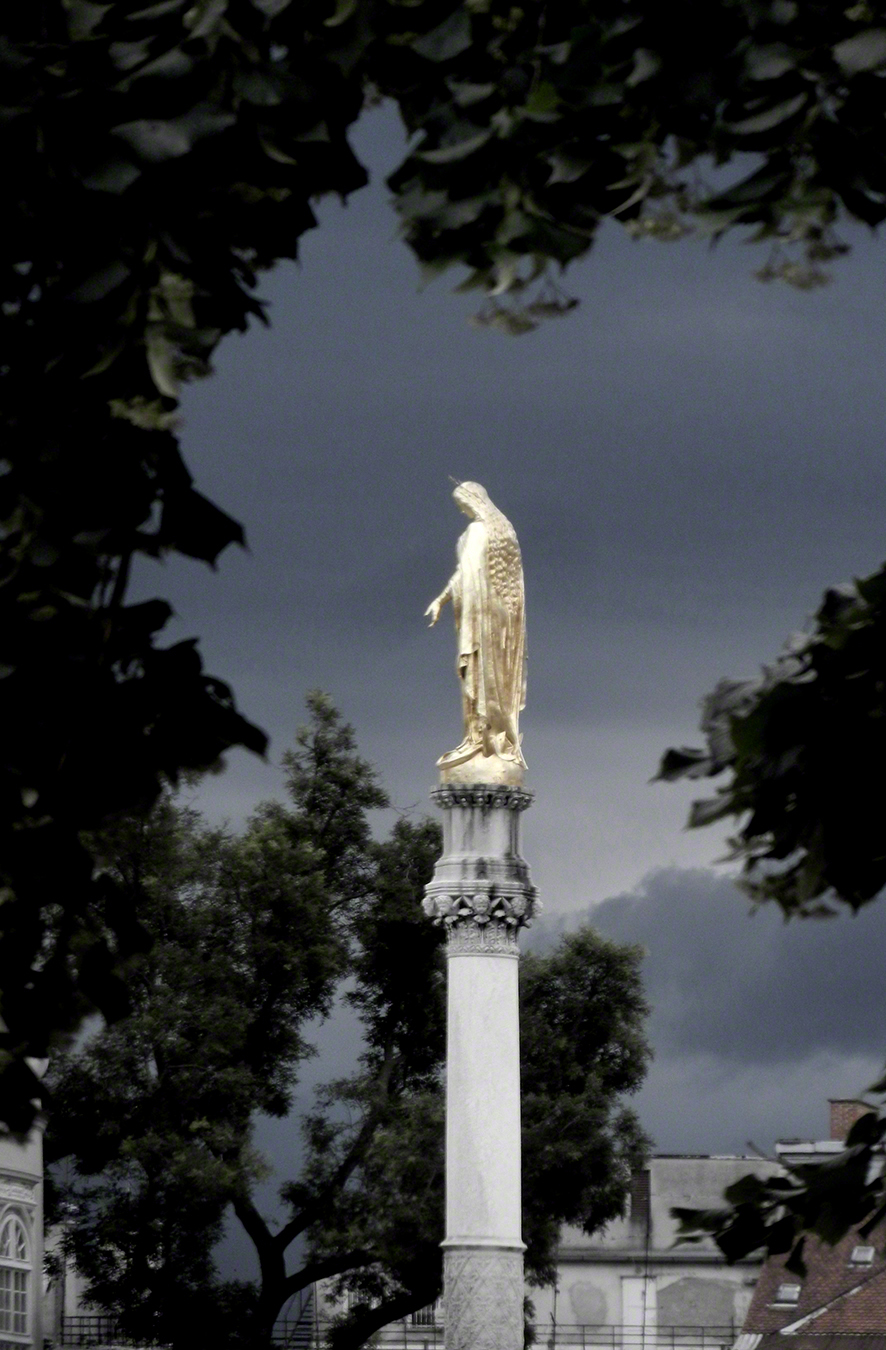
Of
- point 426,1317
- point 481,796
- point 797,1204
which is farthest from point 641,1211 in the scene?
point 797,1204

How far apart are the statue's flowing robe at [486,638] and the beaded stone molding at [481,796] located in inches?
34.8

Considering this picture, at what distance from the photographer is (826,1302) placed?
47219 millimetres

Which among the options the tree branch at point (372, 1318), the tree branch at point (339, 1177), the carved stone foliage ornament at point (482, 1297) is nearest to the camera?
the carved stone foliage ornament at point (482, 1297)

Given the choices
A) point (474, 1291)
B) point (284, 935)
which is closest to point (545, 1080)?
point (284, 935)

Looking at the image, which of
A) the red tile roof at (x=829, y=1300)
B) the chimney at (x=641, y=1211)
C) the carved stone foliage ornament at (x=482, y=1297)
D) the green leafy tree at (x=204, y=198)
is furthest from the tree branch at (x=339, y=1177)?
the green leafy tree at (x=204, y=198)

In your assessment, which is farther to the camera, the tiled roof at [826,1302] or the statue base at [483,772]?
the tiled roof at [826,1302]

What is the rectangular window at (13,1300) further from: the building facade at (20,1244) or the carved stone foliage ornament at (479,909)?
the carved stone foliage ornament at (479,909)

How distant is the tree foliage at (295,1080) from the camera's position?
36906 mm

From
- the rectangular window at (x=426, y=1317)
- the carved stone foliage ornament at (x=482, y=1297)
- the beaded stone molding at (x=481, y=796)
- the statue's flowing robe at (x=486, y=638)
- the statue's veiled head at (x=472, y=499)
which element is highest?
the statue's veiled head at (x=472, y=499)

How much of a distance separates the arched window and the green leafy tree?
32100 mm

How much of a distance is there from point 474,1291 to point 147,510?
1799 cm

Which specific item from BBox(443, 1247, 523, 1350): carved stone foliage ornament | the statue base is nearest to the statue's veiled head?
the statue base

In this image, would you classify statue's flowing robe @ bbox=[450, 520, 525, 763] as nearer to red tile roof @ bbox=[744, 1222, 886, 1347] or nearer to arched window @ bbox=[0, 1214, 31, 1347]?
arched window @ bbox=[0, 1214, 31, 1347]

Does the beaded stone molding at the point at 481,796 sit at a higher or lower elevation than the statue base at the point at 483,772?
lower
